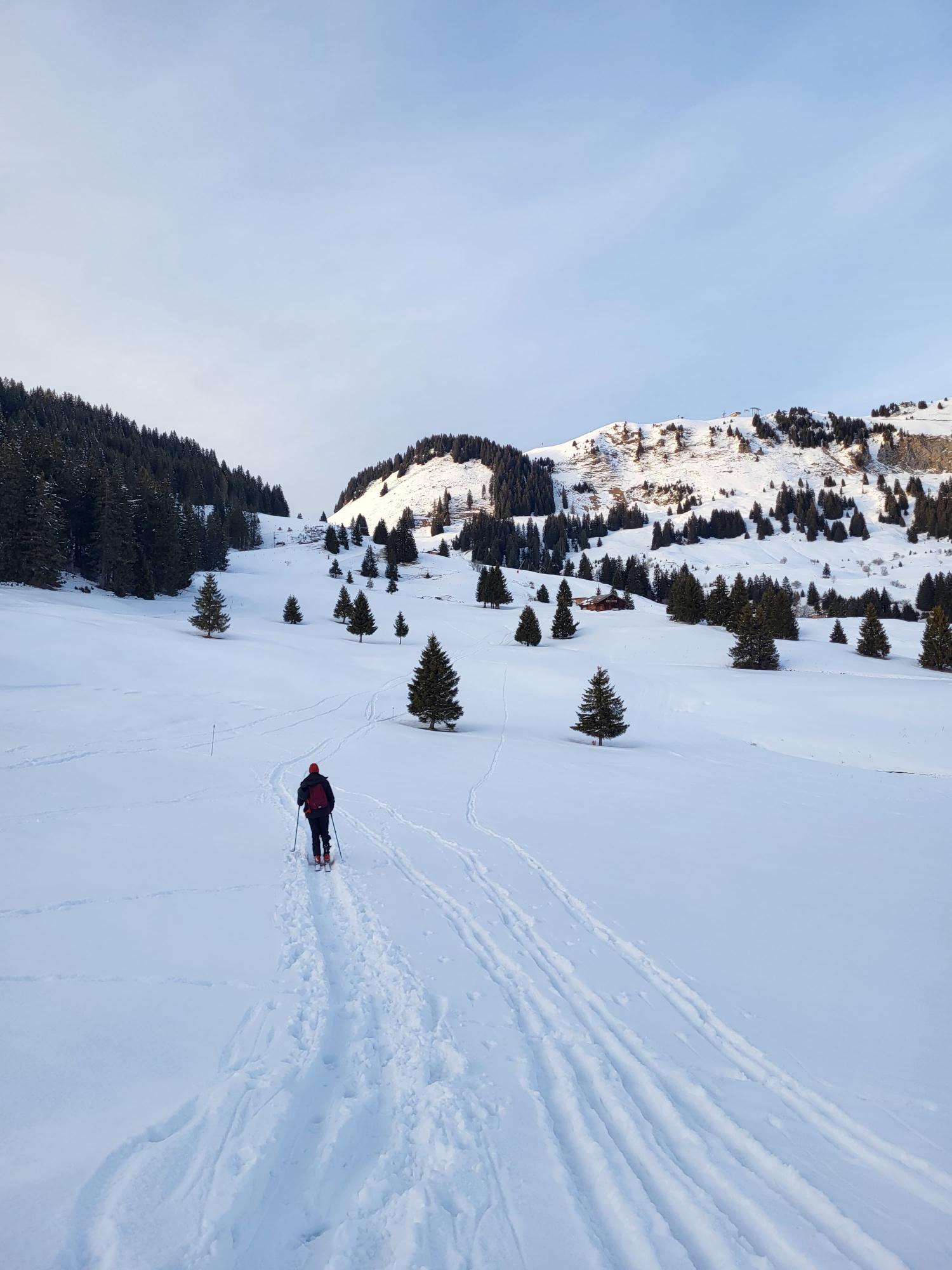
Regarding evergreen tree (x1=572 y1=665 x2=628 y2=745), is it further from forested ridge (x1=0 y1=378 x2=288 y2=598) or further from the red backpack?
forested ridge (x1=0 y1=378 x2=288 y2=598)

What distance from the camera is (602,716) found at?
27672 millimetres

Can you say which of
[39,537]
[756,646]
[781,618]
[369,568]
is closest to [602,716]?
[756,646]

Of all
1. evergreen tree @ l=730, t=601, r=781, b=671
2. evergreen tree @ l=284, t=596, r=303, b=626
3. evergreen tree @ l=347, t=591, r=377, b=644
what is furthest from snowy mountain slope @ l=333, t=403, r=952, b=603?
evergreen tree @ l=284, t=596, r=303, b=626

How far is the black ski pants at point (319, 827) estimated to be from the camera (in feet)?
32.2

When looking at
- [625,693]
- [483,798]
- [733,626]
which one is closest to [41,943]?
[483,798]

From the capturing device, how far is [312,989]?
5902mm

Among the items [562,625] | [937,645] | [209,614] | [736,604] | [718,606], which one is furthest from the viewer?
[718,606]

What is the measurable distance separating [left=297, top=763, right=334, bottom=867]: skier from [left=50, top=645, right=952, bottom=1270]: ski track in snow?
371 cm

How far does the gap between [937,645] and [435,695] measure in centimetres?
4866

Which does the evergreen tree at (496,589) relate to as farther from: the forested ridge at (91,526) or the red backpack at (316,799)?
the red backpack at (316,799)

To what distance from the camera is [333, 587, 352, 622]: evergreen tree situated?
62.5 metres

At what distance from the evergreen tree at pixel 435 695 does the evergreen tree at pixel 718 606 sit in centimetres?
5024

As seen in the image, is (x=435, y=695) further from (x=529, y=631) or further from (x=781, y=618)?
(x=781, y=618)

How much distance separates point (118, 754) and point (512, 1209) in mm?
15976
